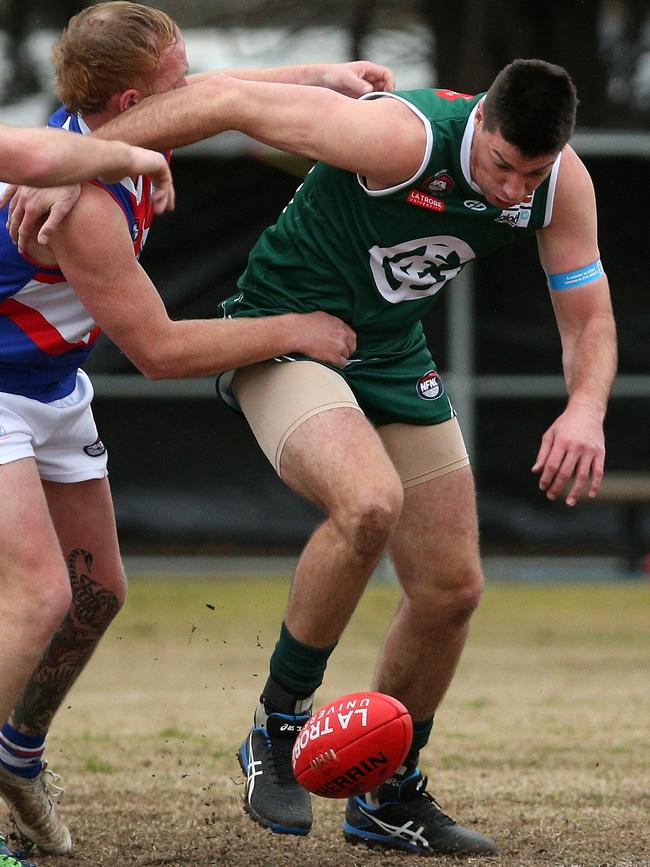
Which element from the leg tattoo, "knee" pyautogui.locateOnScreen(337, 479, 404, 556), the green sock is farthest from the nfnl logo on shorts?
the leg tattoo

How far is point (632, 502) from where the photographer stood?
11.2 meters

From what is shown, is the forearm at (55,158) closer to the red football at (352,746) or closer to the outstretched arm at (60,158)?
the outstretched arm at (60,158)

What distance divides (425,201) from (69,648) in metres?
1.75

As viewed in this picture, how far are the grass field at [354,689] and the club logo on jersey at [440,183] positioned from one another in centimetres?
190

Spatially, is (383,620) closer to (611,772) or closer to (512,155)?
(611,772)

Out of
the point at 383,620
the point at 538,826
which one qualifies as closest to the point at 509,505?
the point at 383,620

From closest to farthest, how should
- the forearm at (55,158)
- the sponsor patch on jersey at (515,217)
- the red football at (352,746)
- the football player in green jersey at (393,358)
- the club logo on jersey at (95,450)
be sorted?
the forearm at (55,158)
the red football at (352,746)
the football player in green jersey at (393,358)
the sponsor patch on jersey at (515,217)
the club logo on jersey at (95,450)

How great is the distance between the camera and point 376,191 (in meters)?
4.04

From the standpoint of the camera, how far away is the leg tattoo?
437 cm

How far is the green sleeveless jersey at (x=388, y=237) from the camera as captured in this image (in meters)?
4.04

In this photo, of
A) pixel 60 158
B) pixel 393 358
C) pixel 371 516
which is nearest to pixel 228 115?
pixel 60 158

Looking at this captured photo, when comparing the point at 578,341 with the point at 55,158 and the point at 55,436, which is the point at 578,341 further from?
the point at 55,158

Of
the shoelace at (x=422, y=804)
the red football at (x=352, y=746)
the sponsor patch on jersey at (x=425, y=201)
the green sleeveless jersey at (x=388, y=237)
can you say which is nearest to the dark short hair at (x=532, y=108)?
the green sleeveless jersey at (x=388, y=237)

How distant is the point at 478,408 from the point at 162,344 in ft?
27.2
